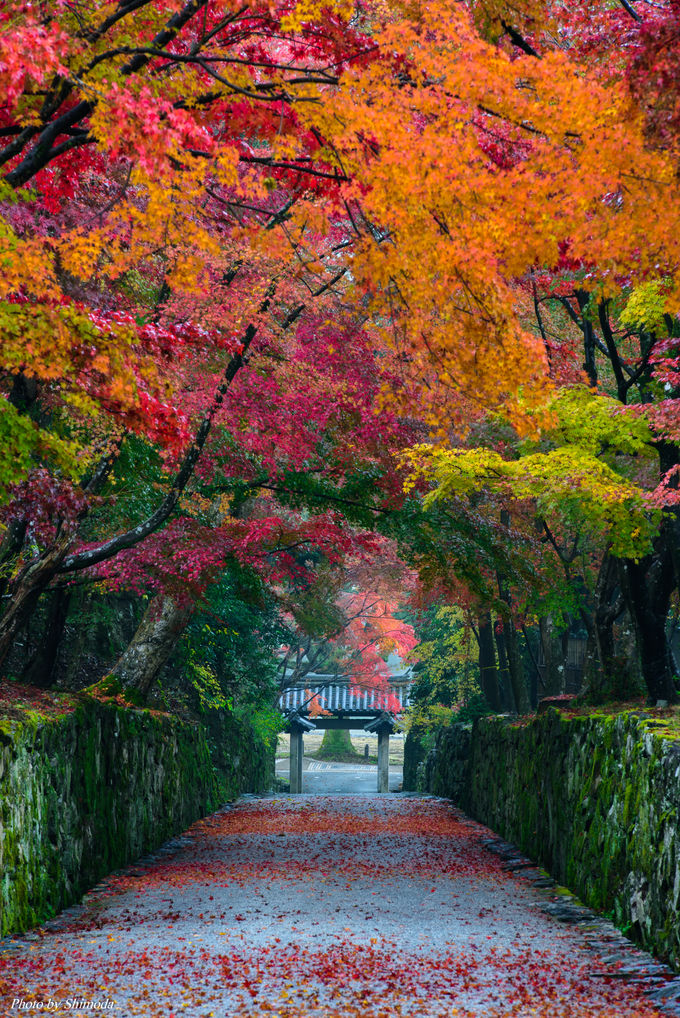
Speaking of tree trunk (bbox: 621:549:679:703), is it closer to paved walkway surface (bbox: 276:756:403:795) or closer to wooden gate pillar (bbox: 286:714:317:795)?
paved walkway surface (bbox: 276:756:403:795)

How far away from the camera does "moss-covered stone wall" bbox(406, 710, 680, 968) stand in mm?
6973

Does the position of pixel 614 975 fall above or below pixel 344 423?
below

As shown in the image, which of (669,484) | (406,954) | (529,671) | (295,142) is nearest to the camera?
(295,142)

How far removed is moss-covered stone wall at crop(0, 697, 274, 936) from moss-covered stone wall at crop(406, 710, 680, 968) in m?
5.24

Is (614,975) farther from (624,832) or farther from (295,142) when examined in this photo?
(295,142)

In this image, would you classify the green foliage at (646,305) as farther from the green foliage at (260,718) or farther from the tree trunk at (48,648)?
the green foliage at (260,718)

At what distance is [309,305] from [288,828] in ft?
32.5

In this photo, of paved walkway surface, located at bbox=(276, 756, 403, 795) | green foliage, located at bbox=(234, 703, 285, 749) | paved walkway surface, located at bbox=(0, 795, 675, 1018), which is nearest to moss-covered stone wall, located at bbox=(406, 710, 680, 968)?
paved walkway surface, located at bbox=(0, 795, 675, 1018)

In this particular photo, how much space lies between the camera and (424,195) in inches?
231

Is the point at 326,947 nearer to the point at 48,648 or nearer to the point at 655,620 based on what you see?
the point at 655,620

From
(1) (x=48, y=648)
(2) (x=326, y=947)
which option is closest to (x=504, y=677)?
(1) (x=48, y=648)

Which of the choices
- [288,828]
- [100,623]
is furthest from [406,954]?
[100,623]

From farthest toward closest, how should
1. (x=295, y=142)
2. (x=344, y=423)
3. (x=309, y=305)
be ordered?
(x=344, y=423), (x=309, y=305), (x=295, y=142)

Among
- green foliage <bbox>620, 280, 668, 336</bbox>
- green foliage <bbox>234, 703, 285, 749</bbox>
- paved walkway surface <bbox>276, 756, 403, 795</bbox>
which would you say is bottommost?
paved walkway surface <bbox>276, 756, 403, 795</bbox>
